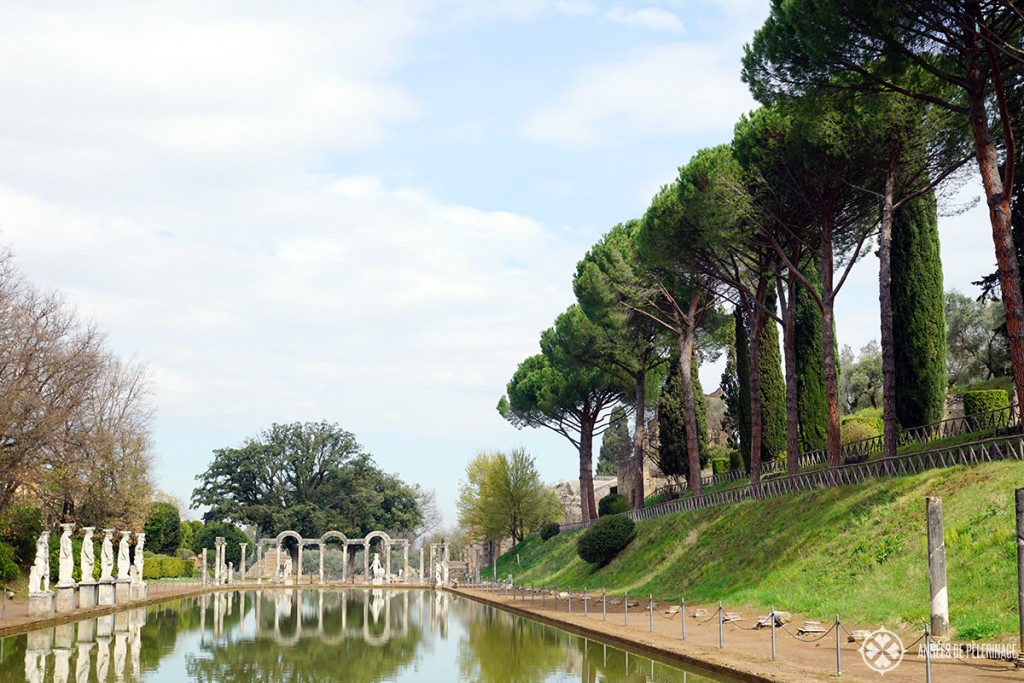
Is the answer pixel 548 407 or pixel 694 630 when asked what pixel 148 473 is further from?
pixel 694 630

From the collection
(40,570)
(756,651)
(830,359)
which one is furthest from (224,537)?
(756,651)

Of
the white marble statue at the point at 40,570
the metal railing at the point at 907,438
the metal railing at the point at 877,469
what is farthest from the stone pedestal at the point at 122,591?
the metal railing at the point at 907,438

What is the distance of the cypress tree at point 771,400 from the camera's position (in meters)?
44.3

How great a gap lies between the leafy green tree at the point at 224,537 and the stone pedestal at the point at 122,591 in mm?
32197

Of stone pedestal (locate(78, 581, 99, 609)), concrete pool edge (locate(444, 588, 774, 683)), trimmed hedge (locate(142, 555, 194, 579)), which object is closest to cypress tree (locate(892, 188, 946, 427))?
concrete pool edge (locate(444, 588, 774, 683))

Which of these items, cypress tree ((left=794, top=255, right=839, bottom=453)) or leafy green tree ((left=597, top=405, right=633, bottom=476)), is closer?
cypress tree ((left=794, top=255, right=839, bottom=453))

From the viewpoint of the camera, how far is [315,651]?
21125 mm

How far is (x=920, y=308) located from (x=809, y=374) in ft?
32.1

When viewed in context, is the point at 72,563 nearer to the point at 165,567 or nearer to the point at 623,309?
the point at 623,309

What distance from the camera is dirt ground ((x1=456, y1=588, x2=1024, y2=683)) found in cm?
1394

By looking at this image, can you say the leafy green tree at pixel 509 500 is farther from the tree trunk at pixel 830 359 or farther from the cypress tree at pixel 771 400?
the tree trunk at pixel 830 359

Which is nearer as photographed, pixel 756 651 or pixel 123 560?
pixel 756 651

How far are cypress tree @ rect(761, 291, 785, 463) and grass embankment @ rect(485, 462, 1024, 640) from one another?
8758 mm

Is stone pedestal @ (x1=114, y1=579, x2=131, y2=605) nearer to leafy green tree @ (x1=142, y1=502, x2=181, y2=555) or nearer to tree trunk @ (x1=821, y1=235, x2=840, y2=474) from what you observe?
leafy green tree @ (x1=142, y1=502, x2=181, y2=555)
